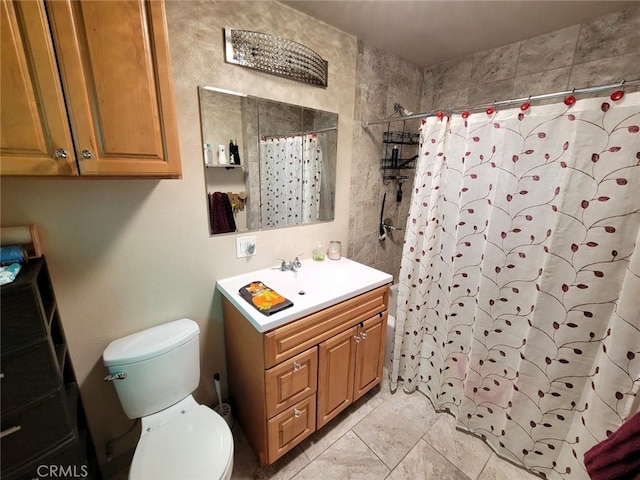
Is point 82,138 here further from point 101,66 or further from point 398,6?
point 398,6

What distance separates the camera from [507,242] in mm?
1293

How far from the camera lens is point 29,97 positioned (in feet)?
2.31

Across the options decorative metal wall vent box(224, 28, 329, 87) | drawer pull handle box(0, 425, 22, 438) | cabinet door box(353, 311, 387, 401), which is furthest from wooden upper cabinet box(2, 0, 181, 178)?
cabinet door box(353, 311, 387, 401)

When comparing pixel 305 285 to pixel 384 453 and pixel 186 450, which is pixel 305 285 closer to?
pixel 186 450

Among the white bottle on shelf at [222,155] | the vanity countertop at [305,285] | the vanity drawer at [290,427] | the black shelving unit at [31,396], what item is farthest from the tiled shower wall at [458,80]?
the black shelving unit at [31,396]

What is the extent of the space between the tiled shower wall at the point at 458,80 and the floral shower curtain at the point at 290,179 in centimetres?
36

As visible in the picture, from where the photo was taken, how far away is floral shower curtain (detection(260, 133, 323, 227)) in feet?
5.11

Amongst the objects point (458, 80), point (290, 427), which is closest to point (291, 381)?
point (290, 427)

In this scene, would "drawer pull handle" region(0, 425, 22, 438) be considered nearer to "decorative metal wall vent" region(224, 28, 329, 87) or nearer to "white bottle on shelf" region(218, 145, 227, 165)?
"white bottle on shelf" region(218, 145, 227, 165)

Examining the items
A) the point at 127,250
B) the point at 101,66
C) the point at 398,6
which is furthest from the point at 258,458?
the point at 398,6

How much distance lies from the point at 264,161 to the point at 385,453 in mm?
1797

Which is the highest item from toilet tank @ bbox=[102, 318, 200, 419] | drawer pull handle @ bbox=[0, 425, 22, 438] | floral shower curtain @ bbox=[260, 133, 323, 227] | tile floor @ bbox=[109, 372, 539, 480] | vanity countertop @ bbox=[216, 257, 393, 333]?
floral shower curtain @ bbox=[260, 133, 323, 227]

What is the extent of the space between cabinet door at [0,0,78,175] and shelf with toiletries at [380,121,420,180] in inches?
75.0

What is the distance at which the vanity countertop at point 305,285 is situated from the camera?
3.85 feet
